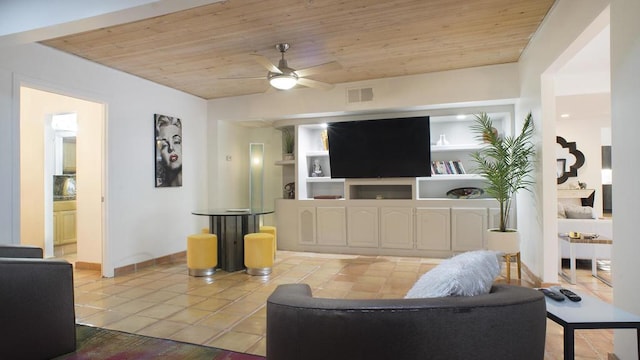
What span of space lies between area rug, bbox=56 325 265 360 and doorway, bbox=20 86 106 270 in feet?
7.65

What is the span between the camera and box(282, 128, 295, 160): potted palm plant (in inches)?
249

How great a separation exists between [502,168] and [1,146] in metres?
5.21

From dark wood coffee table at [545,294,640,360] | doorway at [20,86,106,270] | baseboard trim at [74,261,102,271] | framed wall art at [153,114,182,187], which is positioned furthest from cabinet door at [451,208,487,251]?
baseboard trim at [74,261,102,271]

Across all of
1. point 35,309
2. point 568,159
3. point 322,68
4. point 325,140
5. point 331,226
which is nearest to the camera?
point 35,309

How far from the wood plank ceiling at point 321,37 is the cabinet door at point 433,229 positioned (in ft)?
6.79

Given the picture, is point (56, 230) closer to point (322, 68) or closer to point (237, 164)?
point (237, 164)

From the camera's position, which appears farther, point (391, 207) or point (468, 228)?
point (391, 207)

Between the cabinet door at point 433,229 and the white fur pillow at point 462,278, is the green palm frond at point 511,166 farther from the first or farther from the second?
the white fur pillow at point 462,278

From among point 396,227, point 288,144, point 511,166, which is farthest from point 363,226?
point 511,166

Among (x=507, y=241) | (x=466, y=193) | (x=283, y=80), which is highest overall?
(x=283, y=80)

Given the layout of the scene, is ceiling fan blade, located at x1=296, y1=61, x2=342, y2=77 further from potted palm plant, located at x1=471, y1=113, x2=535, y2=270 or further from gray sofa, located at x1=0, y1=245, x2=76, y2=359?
gray sofa, located at x1=0, y1=245, x2=76, y2=359

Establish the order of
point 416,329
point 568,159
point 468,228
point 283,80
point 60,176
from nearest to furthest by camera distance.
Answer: point 416,329 < point 283,80 < point 468,228 < point 60,176 < point 568,159

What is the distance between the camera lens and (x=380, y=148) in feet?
18.4

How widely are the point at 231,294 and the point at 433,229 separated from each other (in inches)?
124
